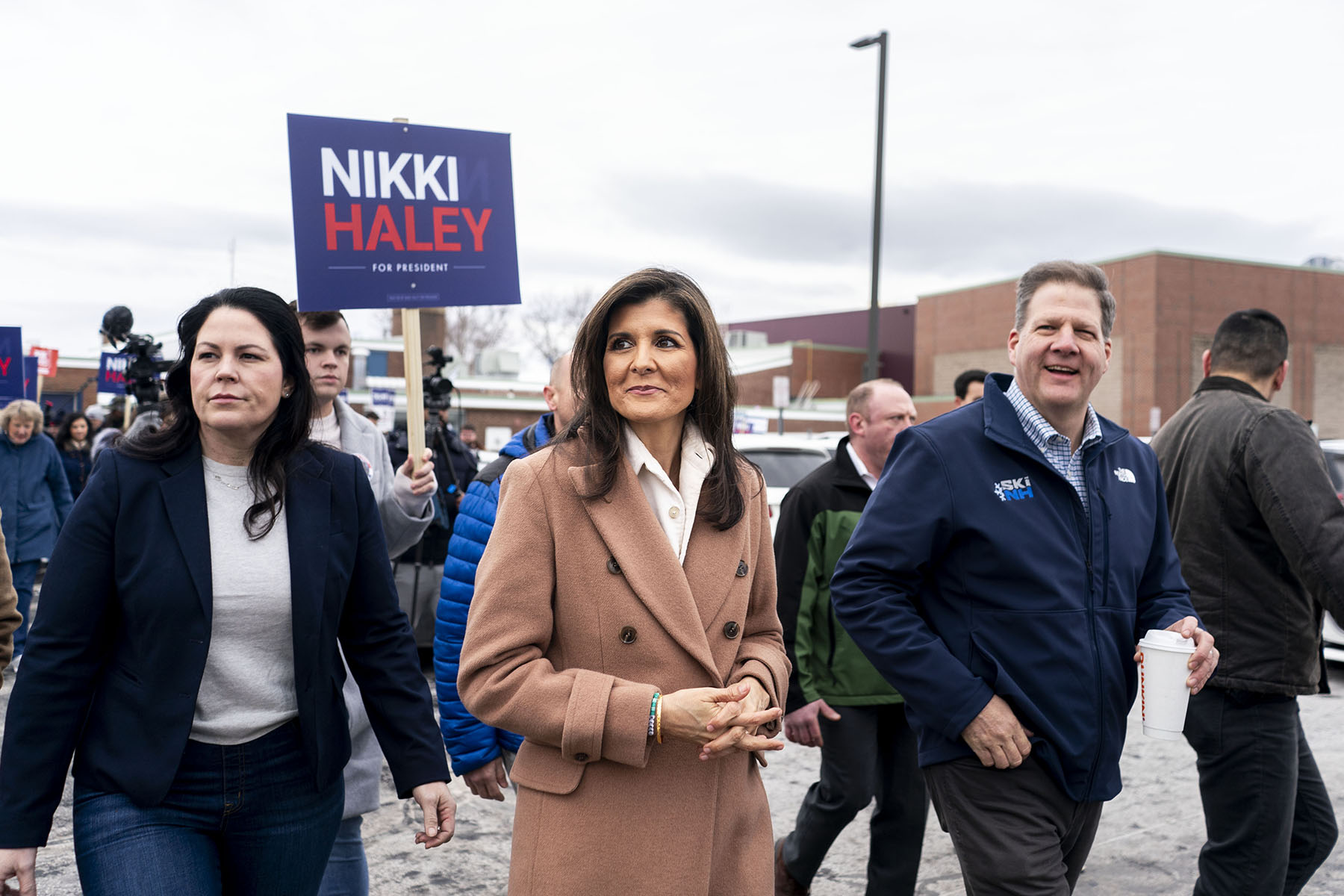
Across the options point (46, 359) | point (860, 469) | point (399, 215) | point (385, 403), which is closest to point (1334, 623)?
point (860, 469)

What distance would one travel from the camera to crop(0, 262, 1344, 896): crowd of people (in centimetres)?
224

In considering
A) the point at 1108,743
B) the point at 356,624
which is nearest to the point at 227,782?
the point at 356,624

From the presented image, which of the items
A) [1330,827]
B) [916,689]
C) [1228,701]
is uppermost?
[916,689]

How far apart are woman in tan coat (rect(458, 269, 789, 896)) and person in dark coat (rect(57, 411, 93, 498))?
12.2 metres

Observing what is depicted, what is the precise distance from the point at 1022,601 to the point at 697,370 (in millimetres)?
1006

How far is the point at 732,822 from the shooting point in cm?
234

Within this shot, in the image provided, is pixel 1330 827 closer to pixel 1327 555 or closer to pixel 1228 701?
pixel 1228 701

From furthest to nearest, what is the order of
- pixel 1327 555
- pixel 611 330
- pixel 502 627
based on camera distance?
pixel 1327 555, pixel 611 330, pixel 502 627

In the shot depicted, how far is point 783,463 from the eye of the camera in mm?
9734

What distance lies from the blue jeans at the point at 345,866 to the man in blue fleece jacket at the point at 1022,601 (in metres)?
1.54

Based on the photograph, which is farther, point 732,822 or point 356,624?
point 356,624

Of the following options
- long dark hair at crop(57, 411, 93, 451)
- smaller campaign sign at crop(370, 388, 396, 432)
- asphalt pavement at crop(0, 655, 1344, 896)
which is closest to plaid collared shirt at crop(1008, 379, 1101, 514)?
asphalt pavement at crop(0, 655, 1344, 896)

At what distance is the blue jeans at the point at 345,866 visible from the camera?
3.17 meters

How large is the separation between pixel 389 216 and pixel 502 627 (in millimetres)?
2629
